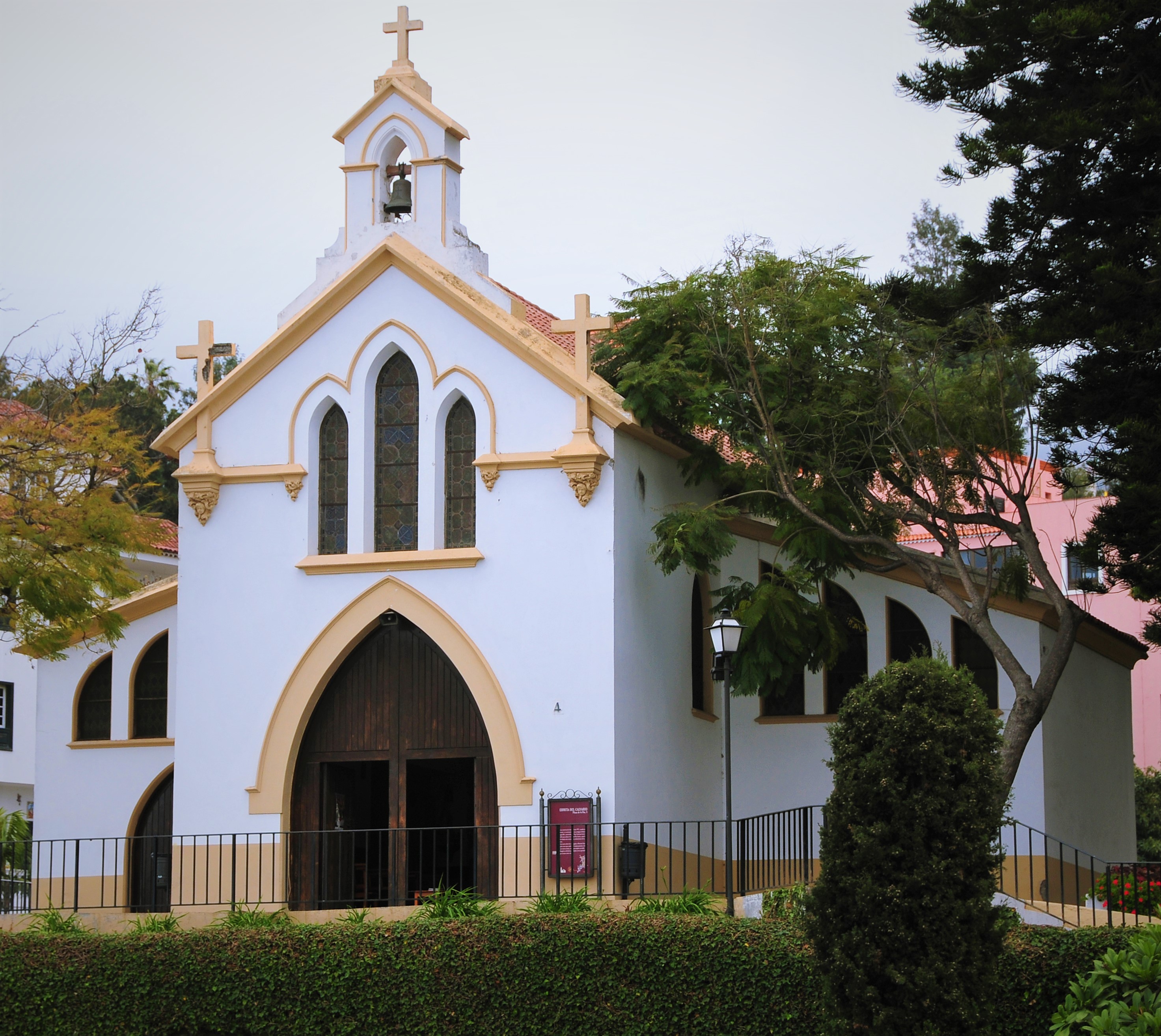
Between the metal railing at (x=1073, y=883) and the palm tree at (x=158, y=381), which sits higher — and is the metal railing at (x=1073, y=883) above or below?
below

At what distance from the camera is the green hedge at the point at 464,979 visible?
14711 millimetres

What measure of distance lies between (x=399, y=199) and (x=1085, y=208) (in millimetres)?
8821

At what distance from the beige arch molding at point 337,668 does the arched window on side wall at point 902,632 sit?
20.7ft

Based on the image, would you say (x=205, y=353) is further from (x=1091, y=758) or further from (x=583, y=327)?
(x=1091, y=758)

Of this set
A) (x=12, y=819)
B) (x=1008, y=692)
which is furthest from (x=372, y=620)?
(x=12, y=819)

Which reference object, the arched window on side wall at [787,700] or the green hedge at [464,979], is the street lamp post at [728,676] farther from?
the arched window on side wall at [787,700]

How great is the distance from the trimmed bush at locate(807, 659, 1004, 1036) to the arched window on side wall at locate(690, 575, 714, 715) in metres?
9.60

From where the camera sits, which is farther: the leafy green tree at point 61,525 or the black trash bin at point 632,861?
the leafy green tree at point 61,525

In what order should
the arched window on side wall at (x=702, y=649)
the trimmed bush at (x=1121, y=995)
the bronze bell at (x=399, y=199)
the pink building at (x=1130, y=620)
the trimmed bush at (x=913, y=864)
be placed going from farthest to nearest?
the pink building at (x=1130, y=620), the arched window on side wall at (x=702, y=649), the bronze bell at (x=399, y=199), the trimmed bush at (x=1121, y=995), the trimmed bush at (x=913, y=864)

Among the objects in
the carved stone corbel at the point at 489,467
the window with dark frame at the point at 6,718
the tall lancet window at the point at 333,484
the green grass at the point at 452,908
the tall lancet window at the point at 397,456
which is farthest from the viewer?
the window with dark frame at the point at 6,718

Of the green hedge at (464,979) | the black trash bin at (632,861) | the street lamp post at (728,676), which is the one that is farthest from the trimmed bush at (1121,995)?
the black trash bin at (632,861)

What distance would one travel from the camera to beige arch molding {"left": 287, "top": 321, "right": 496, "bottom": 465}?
2031 cm

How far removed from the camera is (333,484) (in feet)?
68.2

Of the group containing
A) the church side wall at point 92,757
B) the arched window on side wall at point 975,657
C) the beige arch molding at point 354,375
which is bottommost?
the church side wall at point 92,757
